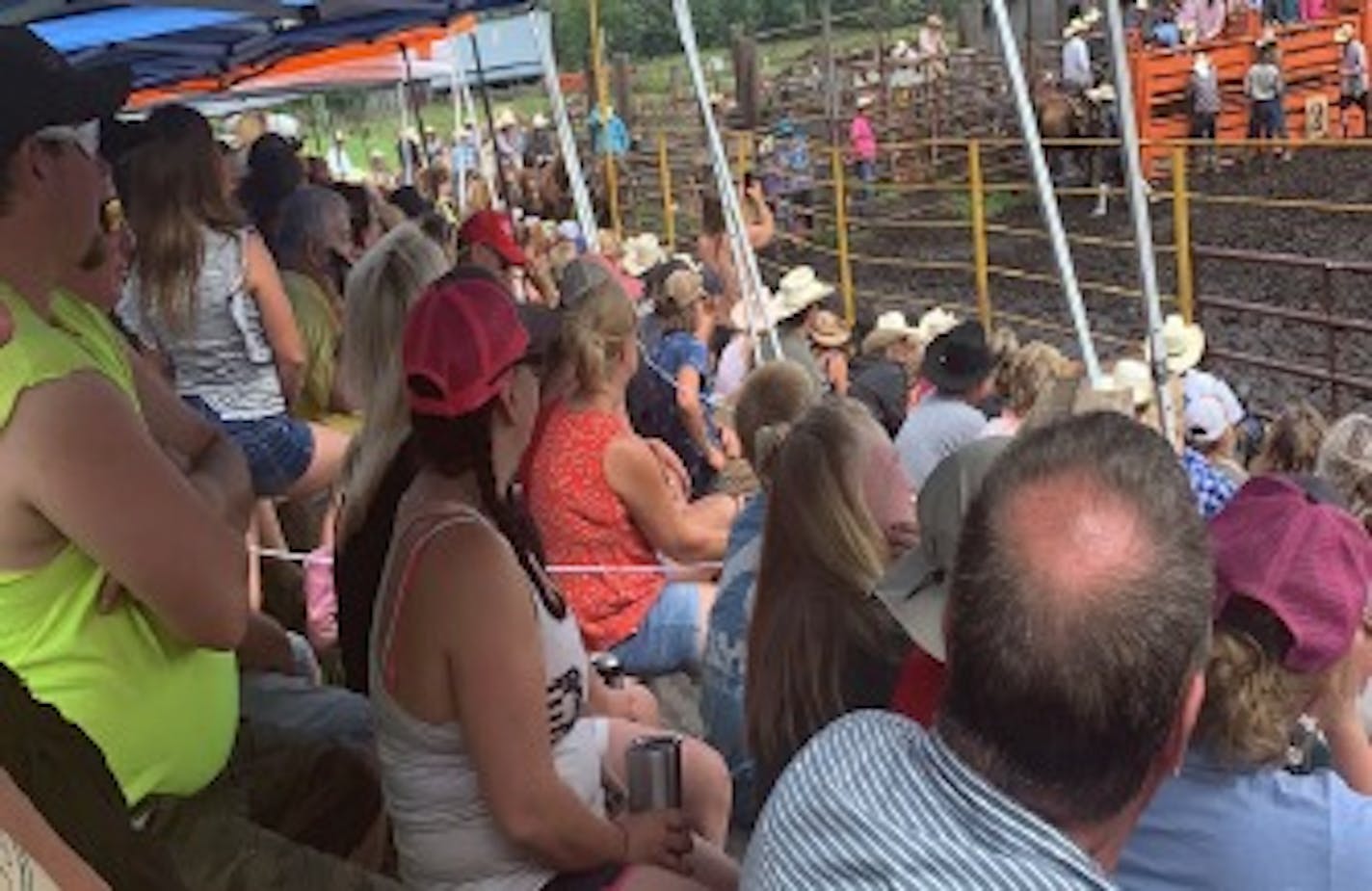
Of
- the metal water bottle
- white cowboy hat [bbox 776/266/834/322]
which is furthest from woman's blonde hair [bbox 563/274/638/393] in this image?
white cowboy hat [bbox 776/266/834/322]

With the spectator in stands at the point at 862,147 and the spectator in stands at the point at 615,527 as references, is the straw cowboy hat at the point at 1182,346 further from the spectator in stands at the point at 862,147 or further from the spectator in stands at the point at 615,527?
the spectator in stands at the point at 862,147

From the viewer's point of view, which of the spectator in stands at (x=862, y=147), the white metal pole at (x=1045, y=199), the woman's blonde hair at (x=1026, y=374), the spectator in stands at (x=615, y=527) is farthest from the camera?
the spectator in stands at (x=862, y=147)

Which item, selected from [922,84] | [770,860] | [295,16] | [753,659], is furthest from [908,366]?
[922,84]

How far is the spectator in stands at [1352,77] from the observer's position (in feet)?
71.6

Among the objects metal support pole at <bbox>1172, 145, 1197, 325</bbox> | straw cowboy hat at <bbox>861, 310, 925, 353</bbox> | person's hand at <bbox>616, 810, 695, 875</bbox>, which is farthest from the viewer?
metal support pole at <bbox>1172, 145, 1197, 325</bbox>

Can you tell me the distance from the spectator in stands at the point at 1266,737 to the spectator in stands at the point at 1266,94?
21.1m

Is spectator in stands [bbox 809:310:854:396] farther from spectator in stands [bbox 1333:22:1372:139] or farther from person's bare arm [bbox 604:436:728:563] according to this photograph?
spectator in stands [bbox 1333:22:1372:139]

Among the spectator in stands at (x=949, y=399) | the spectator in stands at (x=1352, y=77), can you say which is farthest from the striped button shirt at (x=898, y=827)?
the spectator in stands at (x=1352, y=77)

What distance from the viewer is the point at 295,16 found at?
588cm

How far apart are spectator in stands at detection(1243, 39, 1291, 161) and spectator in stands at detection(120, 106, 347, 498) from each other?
64.4 ft

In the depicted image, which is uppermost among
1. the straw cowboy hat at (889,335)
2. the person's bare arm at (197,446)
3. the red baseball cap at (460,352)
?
the red baseball cap at (460,352)

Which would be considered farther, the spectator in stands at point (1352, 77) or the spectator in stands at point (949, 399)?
the spectator in stands at point (1352, 77)

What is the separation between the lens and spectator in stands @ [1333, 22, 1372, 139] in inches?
859

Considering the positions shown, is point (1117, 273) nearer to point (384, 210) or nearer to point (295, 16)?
point (384, 210)
